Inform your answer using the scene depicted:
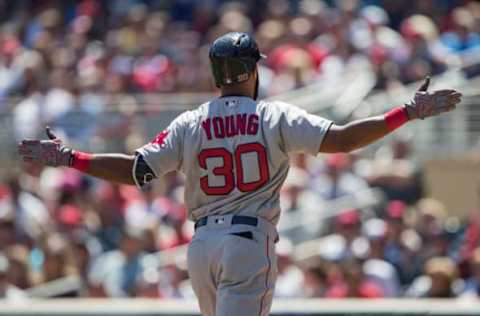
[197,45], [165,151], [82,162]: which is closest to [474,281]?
[165,151]

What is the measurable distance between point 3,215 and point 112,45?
3454 millimetres

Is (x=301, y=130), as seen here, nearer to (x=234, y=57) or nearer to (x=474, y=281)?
(x=234, y=57)

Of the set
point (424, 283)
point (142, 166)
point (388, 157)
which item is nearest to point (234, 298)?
point (142, 166)

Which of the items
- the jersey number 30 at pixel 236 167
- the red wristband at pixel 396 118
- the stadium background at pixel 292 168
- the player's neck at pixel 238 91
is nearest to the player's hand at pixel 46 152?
the jersey number 30 at pixel 236 167

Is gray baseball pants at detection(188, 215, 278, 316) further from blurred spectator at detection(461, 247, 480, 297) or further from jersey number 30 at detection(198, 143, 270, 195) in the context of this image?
blurred spectator at detection(461, 247, 480, 297)

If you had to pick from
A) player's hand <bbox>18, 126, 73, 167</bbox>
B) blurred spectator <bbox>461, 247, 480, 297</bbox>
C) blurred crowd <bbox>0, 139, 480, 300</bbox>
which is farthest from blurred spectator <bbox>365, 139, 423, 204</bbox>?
player's hand <bbox>18, 126, 73, 167</bbox>

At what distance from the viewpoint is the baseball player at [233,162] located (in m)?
6.65

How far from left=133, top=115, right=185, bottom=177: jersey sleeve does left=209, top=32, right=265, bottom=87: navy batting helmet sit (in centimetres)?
32

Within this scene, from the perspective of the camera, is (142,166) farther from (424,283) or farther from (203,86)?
(203,86)

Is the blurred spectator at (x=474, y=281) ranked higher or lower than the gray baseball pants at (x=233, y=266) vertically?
lower

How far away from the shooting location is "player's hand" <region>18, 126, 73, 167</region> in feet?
22.6

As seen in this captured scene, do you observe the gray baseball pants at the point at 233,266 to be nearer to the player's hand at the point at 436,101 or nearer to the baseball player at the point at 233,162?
the baseball player at the point at 233,162

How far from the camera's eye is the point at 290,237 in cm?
1298

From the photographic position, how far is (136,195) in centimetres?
1379
